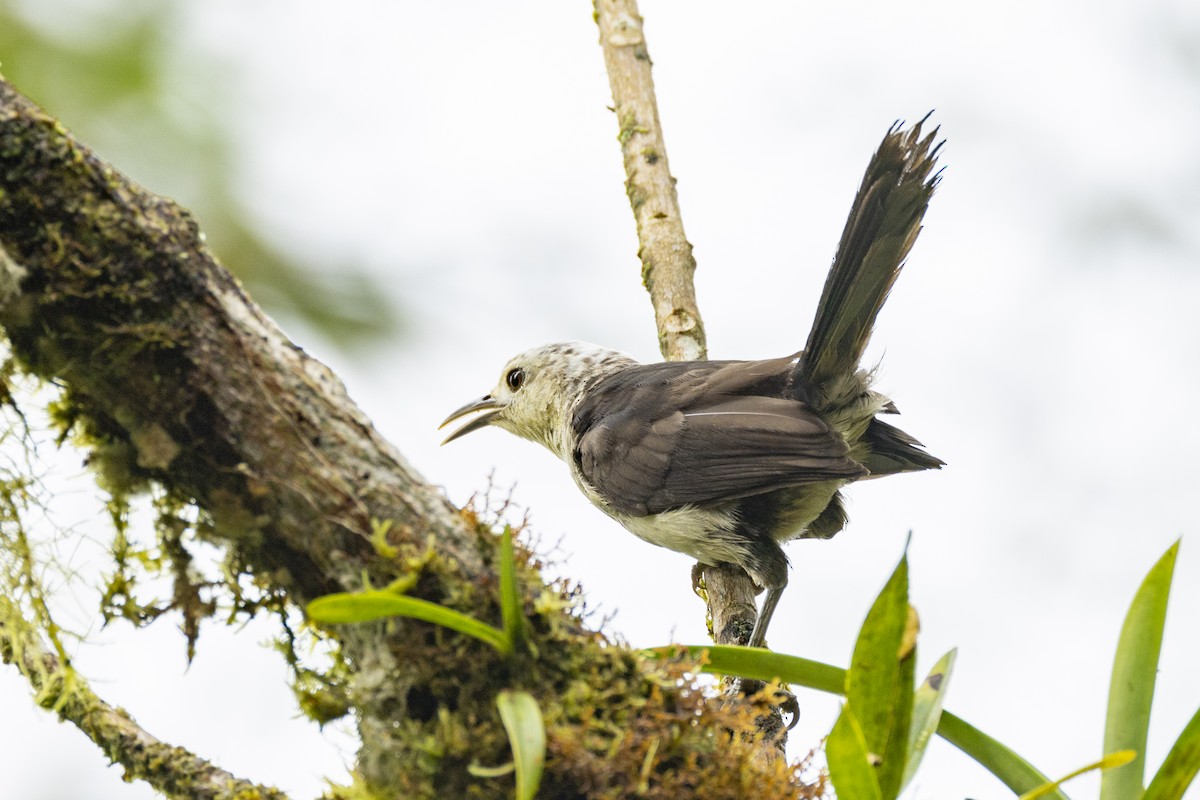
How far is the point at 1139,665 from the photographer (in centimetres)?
216

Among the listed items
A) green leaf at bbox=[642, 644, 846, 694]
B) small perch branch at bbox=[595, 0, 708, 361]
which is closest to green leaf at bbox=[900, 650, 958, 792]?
green leaf at bbox=[642, 644, 846, 694]

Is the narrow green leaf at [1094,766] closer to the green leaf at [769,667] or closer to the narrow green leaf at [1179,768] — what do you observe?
the narrow green leaf at [1179,768]

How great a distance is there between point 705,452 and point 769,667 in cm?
197

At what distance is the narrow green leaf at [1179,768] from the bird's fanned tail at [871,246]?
1.95 metres

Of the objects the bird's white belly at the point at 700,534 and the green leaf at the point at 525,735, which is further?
the bird's white belly at the point at 700,534

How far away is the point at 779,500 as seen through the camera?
414 cm

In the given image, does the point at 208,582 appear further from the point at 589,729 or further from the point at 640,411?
the point at 640,411

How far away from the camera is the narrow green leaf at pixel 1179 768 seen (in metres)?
1.96

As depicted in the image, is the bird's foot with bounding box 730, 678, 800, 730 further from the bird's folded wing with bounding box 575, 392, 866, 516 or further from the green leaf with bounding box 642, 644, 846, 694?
the bird's folded wing with bounding box 575, 392, 866, 516

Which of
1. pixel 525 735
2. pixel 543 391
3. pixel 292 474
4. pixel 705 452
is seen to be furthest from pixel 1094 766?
pixel 543 391

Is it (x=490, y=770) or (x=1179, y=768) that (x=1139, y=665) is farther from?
(x=490, y=770)

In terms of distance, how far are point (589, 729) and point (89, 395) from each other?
95 cm

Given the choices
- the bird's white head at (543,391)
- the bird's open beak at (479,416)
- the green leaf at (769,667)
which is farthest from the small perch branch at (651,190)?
the green leaf at (769,667)

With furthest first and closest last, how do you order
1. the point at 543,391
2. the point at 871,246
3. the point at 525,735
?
the point at 543,391
the point at 871,246
the point at 525,735
